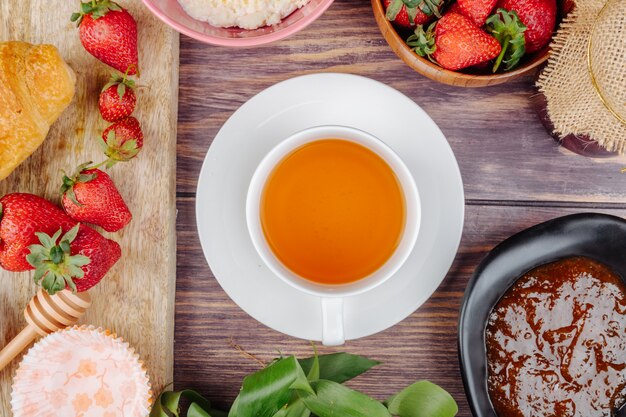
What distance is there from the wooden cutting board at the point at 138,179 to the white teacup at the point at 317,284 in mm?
189

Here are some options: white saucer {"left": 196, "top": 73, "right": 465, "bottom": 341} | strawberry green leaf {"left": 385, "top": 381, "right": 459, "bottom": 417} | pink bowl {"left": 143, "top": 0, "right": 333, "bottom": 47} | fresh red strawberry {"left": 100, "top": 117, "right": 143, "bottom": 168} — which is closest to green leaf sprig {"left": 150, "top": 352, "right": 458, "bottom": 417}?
strawberry green leaf {"left": 385, "top": 381, "right": 459, "bottom": 417}

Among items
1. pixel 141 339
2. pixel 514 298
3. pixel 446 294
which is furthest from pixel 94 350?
pixel 514 298

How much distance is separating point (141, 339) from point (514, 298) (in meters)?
0.71

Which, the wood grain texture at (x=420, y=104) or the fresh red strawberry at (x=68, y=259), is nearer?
the fresh red strawberry at (x=68, y=259)

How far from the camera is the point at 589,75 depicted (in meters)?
1.07

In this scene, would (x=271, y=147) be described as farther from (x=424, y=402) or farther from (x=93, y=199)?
(x=424, y=402)

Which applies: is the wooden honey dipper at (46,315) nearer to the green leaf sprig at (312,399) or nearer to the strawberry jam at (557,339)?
the green leaf sprig at (312,399)

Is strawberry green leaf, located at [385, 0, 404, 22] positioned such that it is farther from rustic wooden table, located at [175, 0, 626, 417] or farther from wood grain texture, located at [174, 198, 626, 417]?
wood grain texture, located at [174, 198, 626, 417]

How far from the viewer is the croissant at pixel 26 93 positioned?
109 centimetres

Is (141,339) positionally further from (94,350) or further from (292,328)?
(292,328)

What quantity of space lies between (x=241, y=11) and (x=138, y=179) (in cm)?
37

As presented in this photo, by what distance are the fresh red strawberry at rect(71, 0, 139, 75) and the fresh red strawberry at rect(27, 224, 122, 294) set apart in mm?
314

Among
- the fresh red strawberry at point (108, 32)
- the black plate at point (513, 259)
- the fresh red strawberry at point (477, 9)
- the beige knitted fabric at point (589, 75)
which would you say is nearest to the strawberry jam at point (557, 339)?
the black plate at point (513, 259)

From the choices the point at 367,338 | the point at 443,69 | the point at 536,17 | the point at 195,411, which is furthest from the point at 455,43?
the point at 195,411
